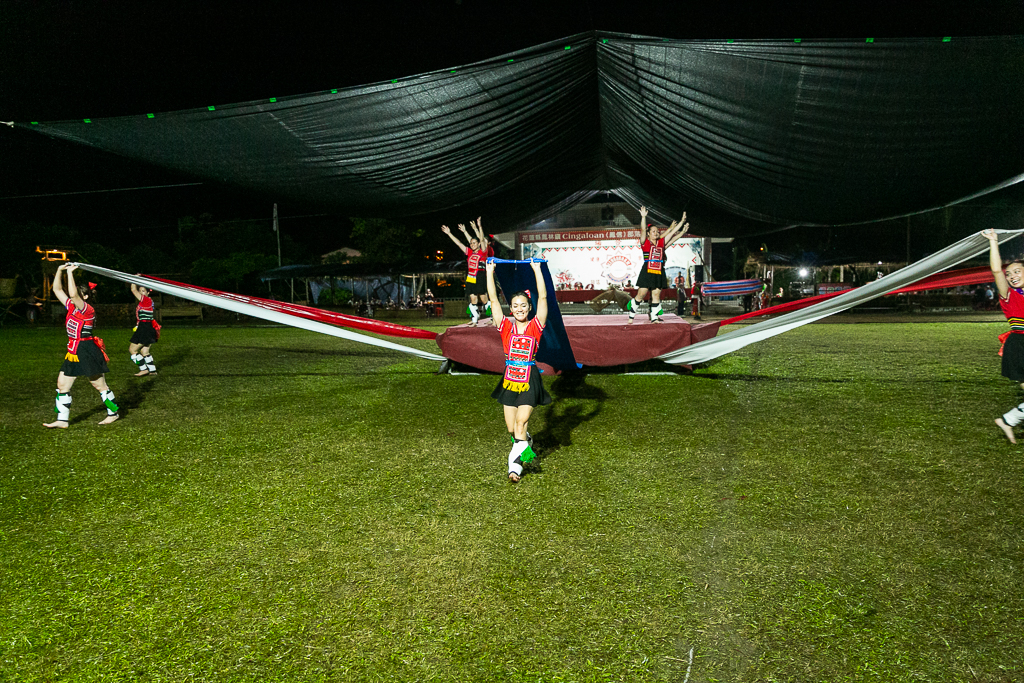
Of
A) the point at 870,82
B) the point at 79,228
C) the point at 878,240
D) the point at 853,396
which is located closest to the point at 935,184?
the point at 870,82

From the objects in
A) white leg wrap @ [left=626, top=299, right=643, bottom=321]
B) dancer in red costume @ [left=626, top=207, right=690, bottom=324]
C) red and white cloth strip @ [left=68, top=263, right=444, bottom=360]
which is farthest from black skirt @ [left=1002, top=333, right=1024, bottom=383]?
red and white cloth strip @ [left=68, top=263, right=444, bottom=360]

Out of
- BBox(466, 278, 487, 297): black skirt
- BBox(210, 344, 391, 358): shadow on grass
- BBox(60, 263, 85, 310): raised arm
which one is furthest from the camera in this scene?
BBox(210, 344, 391, 358): shadow on grass

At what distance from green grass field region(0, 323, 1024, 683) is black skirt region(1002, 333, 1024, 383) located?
1.98 ft

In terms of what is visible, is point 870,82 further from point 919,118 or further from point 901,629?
point 901,629

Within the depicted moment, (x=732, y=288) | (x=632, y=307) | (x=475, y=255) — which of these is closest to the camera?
(x=632, y=307)

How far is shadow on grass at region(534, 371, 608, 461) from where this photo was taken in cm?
546

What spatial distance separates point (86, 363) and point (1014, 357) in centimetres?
952

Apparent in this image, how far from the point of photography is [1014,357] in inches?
203

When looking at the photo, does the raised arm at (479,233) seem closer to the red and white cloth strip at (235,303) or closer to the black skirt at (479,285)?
the black skirt at (479,285)

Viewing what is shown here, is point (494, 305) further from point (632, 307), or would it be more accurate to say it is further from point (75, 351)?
point (632, 307)

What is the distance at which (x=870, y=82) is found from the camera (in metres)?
4.02

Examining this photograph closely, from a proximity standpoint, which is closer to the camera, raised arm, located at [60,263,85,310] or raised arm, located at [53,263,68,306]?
raised arm, located at [53,263,68,306]

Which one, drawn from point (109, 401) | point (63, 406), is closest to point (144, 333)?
point (109, 401)

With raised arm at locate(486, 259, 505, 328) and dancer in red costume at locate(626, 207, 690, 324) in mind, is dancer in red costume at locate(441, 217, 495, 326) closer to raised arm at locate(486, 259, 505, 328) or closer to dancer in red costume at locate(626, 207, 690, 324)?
dancer in red costume at locate(626, 207, 690, 324)
